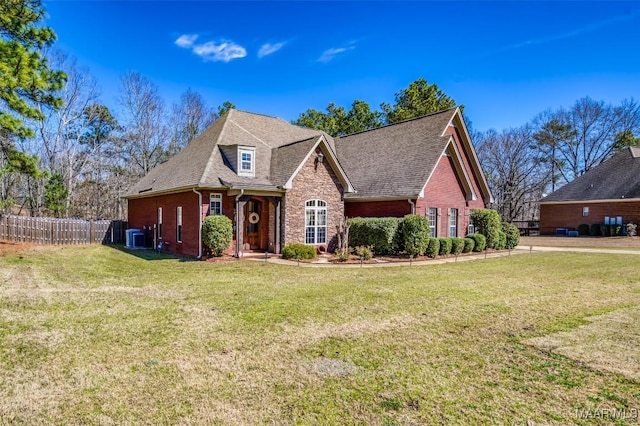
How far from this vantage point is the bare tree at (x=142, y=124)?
33.8m

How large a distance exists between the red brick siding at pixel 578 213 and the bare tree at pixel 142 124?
3869 cm

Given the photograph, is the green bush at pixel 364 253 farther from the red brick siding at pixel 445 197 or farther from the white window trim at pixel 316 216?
the red brick siding at pixel 445 197

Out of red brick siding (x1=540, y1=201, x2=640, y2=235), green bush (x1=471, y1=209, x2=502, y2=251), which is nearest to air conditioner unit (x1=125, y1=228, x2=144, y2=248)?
green bush (x1=471, y1=209, x2=502, y2=251)

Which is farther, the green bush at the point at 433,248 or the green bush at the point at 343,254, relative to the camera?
the green bush at the point at 433,248

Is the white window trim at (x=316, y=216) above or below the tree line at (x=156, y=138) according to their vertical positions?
below

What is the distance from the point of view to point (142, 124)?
34.6 meters

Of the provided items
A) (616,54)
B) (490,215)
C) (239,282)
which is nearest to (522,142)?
(616,54)

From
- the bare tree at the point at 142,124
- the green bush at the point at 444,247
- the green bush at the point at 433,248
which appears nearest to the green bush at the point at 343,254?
the green bush at the point at 433,248

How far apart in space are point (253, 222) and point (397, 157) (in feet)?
29.4

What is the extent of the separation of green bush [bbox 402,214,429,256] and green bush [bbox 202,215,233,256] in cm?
765

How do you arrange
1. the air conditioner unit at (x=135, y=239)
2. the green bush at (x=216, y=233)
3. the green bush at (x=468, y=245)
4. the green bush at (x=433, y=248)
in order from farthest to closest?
1. the air conditioner unit at (x=135, y=239)
2. the green bush at (x=468, y=245)
3. the green bush at (x=433, y=248)
4. the green bush at (x=216, y=233)

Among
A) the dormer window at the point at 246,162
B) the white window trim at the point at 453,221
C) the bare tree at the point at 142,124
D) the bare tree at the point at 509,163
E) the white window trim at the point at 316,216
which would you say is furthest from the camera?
the bare tree at the point at 509,163

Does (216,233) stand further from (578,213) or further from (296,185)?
(578,213)

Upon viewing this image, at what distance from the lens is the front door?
725 inches
